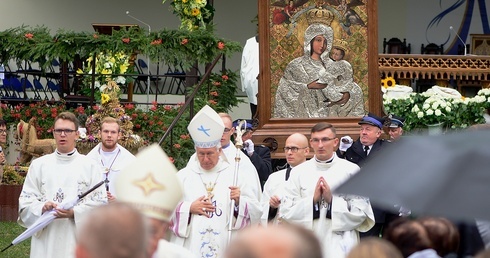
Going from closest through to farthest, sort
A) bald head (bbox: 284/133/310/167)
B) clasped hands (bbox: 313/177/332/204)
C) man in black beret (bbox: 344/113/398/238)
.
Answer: clasped hands (bbox: 313/177/332/204) → bald head (bbox: 284/133/310/167) → man in black beret (bbox: 344/113/398/238)

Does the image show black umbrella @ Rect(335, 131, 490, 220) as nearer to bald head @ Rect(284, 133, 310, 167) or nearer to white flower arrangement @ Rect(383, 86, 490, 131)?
bald head @ Rect(284, 133, 310, 167)

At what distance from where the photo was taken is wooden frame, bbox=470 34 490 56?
2575 centimetres

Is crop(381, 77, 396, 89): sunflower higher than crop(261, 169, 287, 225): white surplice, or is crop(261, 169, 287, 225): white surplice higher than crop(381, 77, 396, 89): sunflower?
crop(381, 77, 396, 89): sunflower

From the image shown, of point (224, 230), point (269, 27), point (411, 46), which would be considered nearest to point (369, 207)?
point (224, 230)

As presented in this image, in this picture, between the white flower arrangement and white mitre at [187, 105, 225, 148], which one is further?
the white flower arrangement

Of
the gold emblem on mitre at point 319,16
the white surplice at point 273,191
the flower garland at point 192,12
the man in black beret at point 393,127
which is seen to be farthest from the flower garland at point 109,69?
the white surplice at point 273,191

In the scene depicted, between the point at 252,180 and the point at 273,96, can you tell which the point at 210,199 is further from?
the point at 273,96

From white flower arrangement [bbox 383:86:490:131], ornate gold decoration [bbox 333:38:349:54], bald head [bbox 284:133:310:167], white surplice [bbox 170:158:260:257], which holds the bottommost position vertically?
white surplice [bbox 170:158:260:257]

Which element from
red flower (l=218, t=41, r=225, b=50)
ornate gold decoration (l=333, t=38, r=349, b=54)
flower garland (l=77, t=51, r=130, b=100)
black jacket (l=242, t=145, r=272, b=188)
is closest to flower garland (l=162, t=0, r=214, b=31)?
red flower (l=218, t=41, r=225, b=50)

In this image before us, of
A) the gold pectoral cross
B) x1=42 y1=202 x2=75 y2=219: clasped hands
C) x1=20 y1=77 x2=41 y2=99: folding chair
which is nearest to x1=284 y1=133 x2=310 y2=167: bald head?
the gold pectoral cross

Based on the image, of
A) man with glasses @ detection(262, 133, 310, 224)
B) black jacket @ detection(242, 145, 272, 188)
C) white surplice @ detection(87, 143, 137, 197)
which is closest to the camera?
man with glasses @ detection(262, 133, 310, 224)

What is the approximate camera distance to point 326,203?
1085 cm

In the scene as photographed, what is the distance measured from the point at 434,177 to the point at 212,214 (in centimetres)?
593

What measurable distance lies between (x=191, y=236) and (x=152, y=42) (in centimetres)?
537
